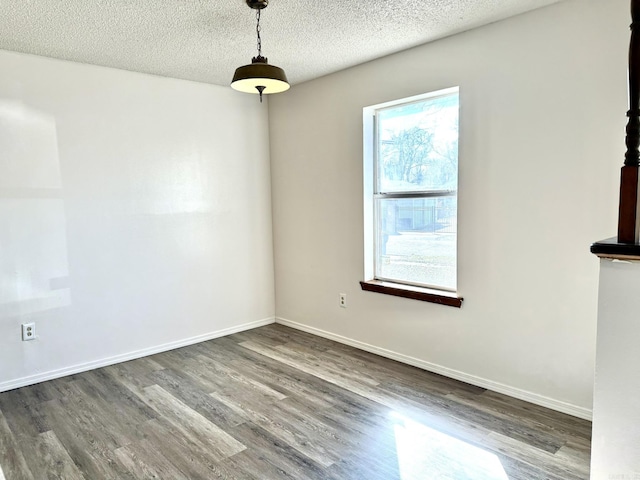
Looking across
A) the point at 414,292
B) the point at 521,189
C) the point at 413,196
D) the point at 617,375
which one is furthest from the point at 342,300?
the point at 617,375

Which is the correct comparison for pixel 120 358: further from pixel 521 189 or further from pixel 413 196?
pixel 521 189

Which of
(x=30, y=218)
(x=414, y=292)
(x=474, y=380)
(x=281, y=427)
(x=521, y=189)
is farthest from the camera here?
(x=414, y=292)

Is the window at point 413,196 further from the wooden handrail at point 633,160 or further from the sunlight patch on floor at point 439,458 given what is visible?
the wooden handrail at point 633,160

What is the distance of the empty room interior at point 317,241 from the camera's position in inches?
91.4

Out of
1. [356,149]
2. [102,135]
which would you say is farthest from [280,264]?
[102,135]

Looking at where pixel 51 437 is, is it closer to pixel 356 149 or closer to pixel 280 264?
pixel 280 264

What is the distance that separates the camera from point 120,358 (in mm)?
3684

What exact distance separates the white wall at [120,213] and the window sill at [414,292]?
1.43 m

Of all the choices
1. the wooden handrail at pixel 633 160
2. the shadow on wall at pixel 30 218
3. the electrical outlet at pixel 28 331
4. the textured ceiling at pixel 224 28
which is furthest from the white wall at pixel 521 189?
the electrical outlet at pixel 28 331

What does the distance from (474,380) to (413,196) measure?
4.63 feet

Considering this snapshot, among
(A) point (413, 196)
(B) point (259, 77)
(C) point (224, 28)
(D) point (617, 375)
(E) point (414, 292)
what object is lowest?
(E) point (414, 292)

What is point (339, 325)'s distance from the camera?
13.3 feet

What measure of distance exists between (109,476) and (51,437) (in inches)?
24.6

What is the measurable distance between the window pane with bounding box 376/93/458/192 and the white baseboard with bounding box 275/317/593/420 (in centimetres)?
133
